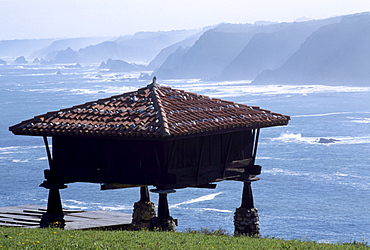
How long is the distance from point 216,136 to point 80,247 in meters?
7.63

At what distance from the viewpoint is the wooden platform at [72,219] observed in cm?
2394

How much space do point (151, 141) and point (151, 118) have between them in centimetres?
69

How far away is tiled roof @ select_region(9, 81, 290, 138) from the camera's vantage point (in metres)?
19.3

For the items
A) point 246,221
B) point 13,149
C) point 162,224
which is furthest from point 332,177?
point 162,224

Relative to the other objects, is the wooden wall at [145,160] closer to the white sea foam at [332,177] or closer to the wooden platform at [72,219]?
the wooden platform at [72,219]

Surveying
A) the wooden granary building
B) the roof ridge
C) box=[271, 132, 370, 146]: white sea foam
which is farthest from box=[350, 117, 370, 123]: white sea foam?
the roof ridge

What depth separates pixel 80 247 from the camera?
1445 centimetres

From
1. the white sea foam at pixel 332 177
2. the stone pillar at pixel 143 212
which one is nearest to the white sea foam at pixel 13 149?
the white sea foam at pixel 332 177

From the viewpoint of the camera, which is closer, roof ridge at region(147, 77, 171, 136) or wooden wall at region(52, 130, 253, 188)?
roof ridge at region(147, 77, 171, 136)

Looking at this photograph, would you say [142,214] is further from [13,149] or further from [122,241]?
[13,149]

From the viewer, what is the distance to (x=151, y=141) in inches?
774

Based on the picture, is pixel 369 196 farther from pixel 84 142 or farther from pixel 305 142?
pixel 84 142

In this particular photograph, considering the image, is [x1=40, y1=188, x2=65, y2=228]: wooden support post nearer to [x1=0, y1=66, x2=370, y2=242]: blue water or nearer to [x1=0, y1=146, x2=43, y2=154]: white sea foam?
[x1=0, y1=66, x2=370, y2=242]: blue water

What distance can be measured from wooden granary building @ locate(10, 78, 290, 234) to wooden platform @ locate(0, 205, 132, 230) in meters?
2.62
